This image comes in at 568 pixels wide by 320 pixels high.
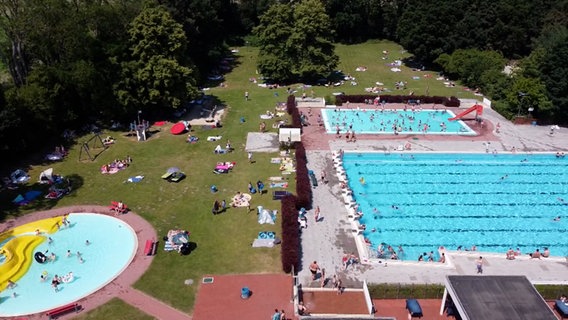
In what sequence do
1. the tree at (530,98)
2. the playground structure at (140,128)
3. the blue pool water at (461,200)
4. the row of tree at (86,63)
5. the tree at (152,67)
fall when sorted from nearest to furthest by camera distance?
the blue pool water at (461,200)
the row of tree at (86,63)
the playground structure at (140,128)
the tree at (152,67)
the tree at (530,98)

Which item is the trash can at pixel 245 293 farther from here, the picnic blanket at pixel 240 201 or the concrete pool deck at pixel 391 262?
the picnic blanket at pixel 240 201

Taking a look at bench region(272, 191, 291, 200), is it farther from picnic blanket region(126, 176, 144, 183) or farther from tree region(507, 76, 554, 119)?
tree region(507, 76, 554, 119)

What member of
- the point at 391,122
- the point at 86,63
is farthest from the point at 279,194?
the point at 86,63

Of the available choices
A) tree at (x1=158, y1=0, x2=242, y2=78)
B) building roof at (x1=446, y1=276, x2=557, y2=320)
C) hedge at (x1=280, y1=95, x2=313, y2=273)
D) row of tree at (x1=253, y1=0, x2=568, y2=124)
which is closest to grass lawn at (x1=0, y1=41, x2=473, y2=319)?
hedge at (x1=280, y1=95, x2=313, y2=273)

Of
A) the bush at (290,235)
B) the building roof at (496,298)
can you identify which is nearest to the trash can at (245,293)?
the bush at (290,235)

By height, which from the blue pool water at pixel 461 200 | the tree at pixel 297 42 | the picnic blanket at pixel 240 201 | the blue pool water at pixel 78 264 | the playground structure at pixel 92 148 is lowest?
the blue pool water at pixel 461 200

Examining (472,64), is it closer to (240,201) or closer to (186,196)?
(240,201)
